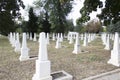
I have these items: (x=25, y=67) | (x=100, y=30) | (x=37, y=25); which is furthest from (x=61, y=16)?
(x=25, y=67)

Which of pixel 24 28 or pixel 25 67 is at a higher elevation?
pixel 24 28

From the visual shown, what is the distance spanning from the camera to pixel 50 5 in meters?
39.4

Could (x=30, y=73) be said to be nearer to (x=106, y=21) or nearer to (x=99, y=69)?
(x=99, y=69)

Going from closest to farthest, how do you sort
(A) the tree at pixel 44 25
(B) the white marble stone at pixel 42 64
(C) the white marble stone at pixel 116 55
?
(B) the white marble stone at pixel 42 64, (C) the white marble stone at pixel 116 55, (A) the tree at pixel 44 25

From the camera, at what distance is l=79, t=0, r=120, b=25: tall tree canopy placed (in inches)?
400

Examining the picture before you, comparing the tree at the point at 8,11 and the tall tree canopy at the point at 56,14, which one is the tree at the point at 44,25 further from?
the tree at the point at 8,11

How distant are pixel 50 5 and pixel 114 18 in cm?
2988

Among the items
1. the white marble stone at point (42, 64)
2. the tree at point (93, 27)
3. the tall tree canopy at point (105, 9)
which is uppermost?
the tree at point (93, 27)

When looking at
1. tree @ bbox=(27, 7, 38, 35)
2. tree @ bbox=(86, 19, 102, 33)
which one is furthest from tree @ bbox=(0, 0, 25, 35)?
tree @ bbox=(86, 19, 102, 33)

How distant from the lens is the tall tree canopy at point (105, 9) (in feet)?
33.3

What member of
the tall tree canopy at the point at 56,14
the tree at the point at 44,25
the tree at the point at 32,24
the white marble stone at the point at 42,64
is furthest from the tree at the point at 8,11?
the white marble stone at the point at 42,64

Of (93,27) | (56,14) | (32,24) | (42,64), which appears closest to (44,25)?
(32,24)

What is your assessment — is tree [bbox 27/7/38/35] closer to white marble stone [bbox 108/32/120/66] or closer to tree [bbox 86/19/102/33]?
tree [bbox 86/19/102/33]

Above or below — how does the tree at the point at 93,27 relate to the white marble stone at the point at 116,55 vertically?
above
